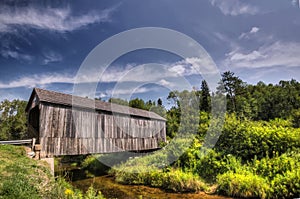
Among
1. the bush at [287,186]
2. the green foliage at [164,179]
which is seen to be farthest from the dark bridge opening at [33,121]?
the bush at [287,186]

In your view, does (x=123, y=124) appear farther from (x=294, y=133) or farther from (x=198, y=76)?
(x=294, y=133)

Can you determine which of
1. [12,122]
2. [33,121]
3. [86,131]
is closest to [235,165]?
[86,131]

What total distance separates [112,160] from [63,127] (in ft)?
27.3

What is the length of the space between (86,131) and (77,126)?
2.50 ft

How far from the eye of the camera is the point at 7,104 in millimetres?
33969

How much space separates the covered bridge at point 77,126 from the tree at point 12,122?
20.8m

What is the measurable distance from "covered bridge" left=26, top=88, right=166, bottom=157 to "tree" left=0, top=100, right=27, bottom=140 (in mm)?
20775

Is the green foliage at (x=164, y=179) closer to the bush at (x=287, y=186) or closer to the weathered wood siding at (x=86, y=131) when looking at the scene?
the weathered wood siding at (x=86, y=131)

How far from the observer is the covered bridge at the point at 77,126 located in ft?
39.4

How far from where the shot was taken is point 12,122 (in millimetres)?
33312

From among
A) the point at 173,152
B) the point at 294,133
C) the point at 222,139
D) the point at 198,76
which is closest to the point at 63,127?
the point at 173,152

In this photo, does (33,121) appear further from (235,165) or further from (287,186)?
(287,186)

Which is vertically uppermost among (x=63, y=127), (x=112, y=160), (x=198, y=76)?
(x=198, y=76)

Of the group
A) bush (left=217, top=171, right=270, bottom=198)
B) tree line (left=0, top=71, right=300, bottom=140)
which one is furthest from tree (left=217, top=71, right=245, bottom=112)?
bush (left=217, top=171, right=270, bottom=198)
